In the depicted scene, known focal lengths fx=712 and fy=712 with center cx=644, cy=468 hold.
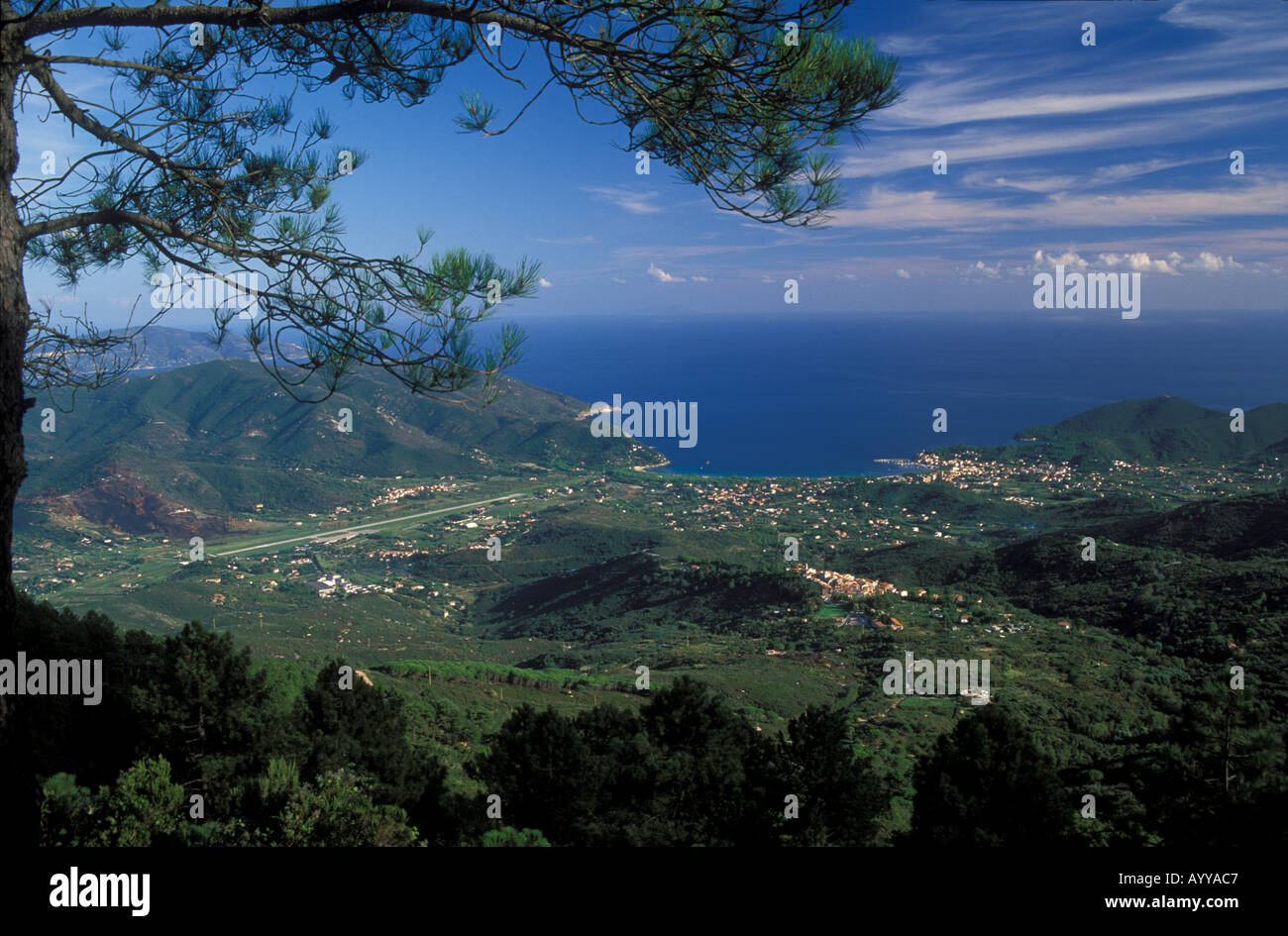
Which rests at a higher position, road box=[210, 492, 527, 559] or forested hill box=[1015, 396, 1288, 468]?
forested hill box=[1015, 396, 1288, 468]

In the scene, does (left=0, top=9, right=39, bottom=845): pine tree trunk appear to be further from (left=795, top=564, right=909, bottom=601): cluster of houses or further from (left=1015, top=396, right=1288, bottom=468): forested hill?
(left=1015, top=396, right=1288, bottom=468): forested hill

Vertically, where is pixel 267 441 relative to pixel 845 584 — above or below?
above

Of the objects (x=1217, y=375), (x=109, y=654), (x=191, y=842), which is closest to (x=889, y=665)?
(x=109, y=654)

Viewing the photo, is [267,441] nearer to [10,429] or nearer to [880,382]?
[10,429]

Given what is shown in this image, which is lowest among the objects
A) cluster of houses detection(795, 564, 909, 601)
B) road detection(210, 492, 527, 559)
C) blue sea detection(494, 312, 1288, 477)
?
cluster of houses detection(795, 564, 909, 601)

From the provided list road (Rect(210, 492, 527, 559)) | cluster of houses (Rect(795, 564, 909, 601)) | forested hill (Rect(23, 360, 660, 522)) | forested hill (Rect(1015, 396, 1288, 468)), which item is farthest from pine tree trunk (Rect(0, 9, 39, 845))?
forested hill (Rect(1015, 396, 1288, 468))

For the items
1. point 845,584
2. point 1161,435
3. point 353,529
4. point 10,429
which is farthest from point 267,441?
point 1161,435
